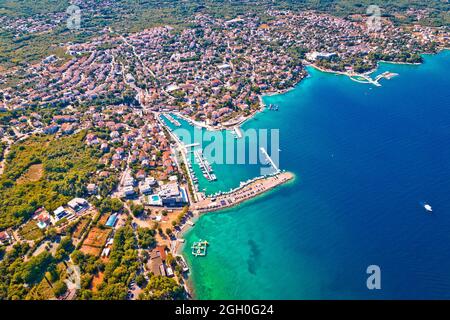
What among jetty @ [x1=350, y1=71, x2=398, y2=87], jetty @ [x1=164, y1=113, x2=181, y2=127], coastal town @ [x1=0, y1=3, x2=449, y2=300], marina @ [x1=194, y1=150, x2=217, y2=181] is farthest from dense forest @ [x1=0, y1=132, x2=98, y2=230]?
jetty @ [x1=350, y1=71, x2=398, y2=87]

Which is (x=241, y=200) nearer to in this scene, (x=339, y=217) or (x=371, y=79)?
(x=339, y=217)

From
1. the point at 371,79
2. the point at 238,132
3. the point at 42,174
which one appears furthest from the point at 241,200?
the point at 371,79

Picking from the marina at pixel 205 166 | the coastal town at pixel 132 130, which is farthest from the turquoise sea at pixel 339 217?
the coastal town at pixel 132 130

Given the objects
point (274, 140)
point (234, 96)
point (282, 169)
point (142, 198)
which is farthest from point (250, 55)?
point (142, 198)

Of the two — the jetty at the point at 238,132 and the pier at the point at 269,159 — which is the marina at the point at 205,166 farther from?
the pier at the point at 269,159

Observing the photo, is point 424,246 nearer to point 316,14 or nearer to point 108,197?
point 108,197

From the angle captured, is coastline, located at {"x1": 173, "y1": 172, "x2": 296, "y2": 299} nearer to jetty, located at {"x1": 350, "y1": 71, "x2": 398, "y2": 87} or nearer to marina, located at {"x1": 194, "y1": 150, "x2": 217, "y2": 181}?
marina, located at {"x1": 194, "y1": 150, "x2": 217, "y2": 181}

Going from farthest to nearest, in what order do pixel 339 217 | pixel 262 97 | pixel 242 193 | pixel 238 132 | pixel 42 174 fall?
pixel 262 97
pixel 238 132
pixel 42 174
pixel 242 193
pixel 339 217
